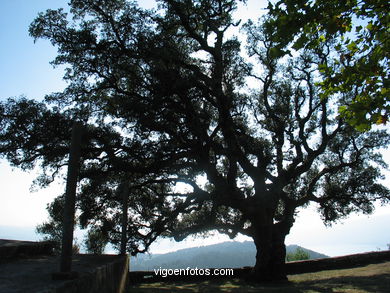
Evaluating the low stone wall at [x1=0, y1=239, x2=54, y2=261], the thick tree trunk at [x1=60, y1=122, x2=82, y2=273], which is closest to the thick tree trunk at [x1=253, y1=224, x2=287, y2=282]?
the low stone wall at [x1=0, y1=239, x2=54, y2=261]

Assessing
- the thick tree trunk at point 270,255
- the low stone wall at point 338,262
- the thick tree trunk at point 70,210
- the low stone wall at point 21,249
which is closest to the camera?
the thick tree trunk at point 70,210

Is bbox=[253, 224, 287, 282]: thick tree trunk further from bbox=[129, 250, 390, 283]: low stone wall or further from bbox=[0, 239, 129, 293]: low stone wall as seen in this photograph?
bbox=[0, 239, 129, 293]: low stone wall

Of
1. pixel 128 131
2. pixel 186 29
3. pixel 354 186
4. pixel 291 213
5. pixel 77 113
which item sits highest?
pixel 186 29

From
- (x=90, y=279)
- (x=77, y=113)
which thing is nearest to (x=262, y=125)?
(x=77, y=113)

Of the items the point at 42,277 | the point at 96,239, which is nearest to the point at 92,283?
the point at 42,277

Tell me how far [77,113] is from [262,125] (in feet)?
37.7

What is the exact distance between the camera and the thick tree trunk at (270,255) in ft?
55.3

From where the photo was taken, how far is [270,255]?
56.4ft

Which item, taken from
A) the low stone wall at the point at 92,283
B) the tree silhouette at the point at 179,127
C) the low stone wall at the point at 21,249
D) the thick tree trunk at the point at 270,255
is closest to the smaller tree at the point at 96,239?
the tree silhouette at the point at 179,127

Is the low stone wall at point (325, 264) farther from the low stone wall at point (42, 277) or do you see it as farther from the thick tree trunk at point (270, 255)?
the low stone wall at point (42, 277)

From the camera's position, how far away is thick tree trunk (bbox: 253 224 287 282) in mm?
16859

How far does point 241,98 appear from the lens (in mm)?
16641

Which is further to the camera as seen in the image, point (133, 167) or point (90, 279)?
A: point (133, 167)

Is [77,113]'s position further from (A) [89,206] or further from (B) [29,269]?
(B) [29,269]
